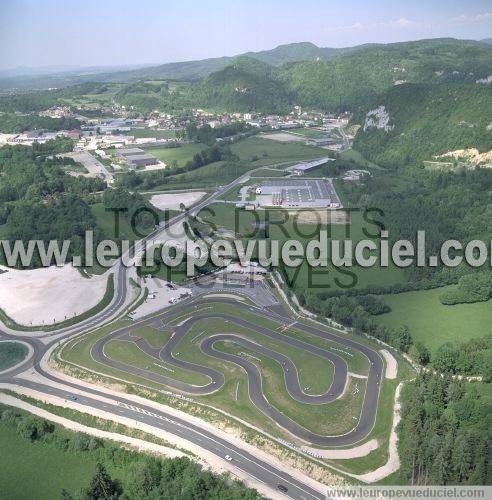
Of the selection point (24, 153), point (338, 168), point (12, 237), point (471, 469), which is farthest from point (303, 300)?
point (24, 153)

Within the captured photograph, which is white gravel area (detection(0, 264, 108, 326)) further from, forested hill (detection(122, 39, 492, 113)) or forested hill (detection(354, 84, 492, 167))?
forested hill (detection(122, 39, 492, 113))

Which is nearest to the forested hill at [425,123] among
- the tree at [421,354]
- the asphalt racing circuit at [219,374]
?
the asphalt racing circuit at [219,374]

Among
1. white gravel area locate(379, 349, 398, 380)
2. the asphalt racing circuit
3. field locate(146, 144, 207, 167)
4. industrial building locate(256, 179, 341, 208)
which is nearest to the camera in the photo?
the asphalt racing circuit

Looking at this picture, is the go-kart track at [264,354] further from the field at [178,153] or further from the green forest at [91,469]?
the field at [178,153]

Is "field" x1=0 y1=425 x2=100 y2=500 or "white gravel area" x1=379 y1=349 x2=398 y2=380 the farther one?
"white gravel area" x1=379 y1=349 x2=398 y2=380

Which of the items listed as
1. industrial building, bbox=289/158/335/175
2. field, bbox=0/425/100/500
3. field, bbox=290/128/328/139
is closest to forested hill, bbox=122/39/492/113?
field, bbox=290/128/328/139

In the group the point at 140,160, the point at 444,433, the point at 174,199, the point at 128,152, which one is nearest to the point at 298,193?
Answer: the point at 174,199

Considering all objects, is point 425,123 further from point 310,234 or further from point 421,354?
point 421,354
